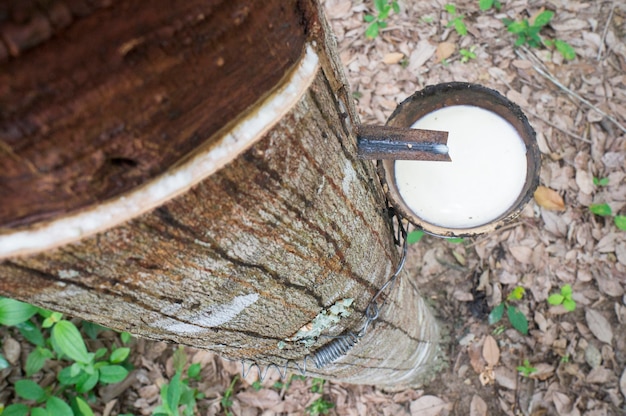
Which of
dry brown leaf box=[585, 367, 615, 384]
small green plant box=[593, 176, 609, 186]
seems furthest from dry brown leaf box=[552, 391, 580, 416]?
small green plant box=[593, 176, 609, 186]

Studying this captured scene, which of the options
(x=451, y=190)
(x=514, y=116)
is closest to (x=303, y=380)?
(x=451, y=190)

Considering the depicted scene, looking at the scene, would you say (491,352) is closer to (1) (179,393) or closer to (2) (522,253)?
(2) (522,253)

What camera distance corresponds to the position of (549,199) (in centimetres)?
229

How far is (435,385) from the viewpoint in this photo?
2.28 m

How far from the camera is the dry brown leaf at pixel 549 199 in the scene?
2.28 metres

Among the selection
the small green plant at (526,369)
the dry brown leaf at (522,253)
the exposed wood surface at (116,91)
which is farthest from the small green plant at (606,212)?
the exposed wood surface at (116,91)

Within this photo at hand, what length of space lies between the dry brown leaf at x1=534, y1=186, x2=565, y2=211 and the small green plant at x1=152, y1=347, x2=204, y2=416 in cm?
180

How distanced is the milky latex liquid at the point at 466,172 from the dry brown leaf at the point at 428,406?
4.84 feet

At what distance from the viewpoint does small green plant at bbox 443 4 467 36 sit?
2490 mm

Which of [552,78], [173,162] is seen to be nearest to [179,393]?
[173,162]

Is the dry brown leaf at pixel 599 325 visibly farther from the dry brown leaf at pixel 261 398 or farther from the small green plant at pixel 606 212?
the dry brown leaf at pixel 261 398

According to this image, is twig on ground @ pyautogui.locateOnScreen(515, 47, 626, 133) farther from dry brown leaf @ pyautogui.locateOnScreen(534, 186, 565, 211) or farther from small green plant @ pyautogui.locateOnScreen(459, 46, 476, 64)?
dry brown leaf @ pyautogui.locateOnScreen(534, 186, 565, 211)

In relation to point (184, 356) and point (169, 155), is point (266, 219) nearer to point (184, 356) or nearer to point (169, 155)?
point (169, 155)

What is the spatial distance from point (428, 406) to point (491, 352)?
41 centimetres
